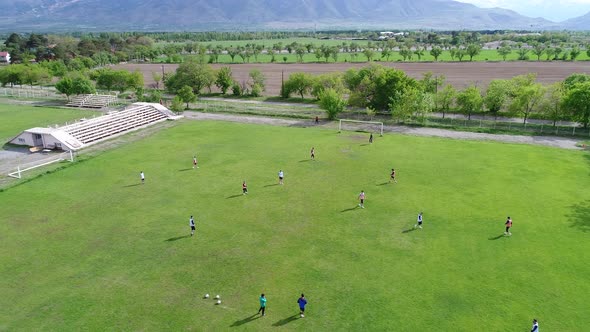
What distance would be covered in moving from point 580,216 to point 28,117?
76712mm

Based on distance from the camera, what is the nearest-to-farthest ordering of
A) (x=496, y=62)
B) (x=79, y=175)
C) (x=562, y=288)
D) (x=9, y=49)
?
(x=562, y=288)
(x=79, y=175)
(x=496, y=62)
(x=9, y=49)

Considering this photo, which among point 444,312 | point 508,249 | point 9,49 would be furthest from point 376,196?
point 9,49

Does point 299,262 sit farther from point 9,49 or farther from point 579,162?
point 9,49

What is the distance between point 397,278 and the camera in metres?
23.7

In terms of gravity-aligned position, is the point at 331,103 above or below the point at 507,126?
above

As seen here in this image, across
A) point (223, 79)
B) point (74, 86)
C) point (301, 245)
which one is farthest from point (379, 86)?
point (74, 86)

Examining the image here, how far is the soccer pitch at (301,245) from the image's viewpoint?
830 inches

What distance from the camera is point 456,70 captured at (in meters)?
124

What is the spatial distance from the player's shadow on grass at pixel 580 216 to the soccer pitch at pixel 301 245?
0.65ft

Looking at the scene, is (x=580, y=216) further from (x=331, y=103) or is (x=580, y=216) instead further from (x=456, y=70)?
(x=456, y=70)

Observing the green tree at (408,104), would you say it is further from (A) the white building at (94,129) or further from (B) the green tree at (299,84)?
(A) the white building at (94,129)

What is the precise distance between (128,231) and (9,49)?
191027mm

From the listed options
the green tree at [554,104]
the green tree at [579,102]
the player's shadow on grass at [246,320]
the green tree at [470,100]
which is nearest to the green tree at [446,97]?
→ the green tree at [470,100]

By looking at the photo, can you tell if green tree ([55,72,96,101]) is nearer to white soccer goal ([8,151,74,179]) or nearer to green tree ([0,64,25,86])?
green tree ([0,64,25,86])
